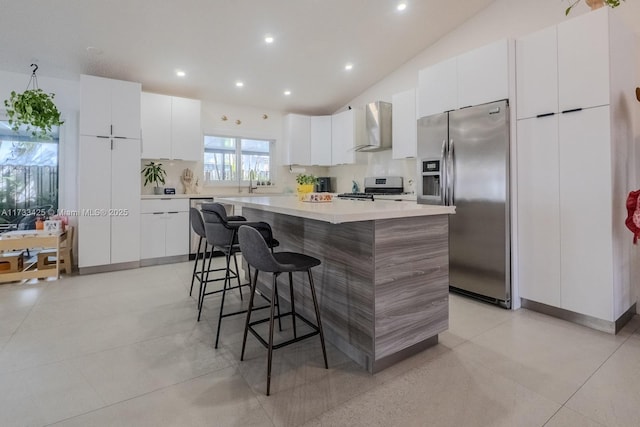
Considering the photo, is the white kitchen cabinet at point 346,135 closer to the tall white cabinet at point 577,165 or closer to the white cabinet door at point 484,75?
the white cabinet door at point 484,75

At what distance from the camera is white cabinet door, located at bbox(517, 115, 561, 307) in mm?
2637

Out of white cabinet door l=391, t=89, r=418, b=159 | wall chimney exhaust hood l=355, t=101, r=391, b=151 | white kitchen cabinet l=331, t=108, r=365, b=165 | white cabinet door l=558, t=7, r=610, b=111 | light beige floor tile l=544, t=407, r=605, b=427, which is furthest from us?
white kitchen cabinet l=331, t=108, r=365, b=165

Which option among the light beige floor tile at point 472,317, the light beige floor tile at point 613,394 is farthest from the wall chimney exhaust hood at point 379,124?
the light beige floor tile at point 613,394

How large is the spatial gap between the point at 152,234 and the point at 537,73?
4.77 metres

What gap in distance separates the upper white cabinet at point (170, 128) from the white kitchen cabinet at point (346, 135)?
2282 millimetres

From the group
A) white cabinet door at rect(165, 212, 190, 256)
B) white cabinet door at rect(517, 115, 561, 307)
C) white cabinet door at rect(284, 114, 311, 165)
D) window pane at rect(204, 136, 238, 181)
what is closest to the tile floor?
white cabinet door at rect(517, 115, 561, 307)

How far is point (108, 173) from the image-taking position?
4105 mm

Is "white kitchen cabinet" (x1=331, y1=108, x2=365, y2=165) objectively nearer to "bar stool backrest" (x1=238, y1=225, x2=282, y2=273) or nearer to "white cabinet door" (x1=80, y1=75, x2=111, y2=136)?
"white cabinet door" (x1=80, y1=75, x2=111, y2=136)

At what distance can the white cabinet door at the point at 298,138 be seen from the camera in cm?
584

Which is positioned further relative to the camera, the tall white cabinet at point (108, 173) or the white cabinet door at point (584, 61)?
the tall white cabinet at point (108, 173)

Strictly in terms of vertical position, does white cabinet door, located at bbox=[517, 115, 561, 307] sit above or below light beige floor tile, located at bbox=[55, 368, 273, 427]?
above

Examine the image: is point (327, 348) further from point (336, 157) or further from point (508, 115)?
point (336, 157)

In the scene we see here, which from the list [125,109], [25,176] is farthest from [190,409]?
[25,176]

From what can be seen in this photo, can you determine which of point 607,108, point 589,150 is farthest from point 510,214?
point 607,108
